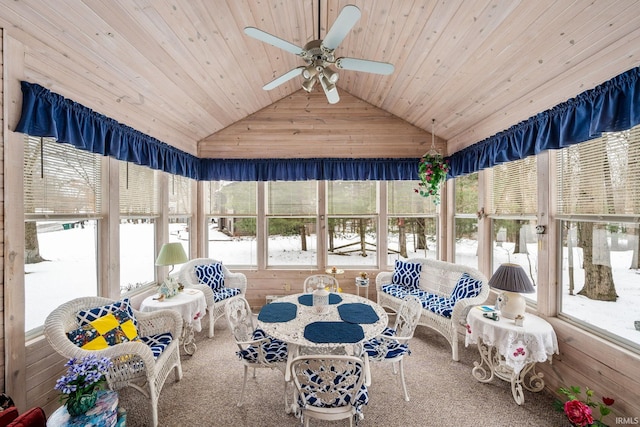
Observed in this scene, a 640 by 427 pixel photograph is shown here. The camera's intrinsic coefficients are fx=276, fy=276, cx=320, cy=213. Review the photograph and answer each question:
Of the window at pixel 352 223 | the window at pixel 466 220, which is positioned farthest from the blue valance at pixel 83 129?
the window at pixel 466 220

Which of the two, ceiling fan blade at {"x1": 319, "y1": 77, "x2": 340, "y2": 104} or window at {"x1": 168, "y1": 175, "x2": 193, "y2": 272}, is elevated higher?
ceiling fan blade at {"x1": 319, "y1": 77, "x2": 340, "y2": 104}

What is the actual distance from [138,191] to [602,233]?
15.3 feet

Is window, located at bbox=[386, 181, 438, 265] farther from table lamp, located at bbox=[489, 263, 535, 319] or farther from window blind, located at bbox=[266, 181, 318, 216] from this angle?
table lamp, located at bbox=[489, 263, 535, 319]

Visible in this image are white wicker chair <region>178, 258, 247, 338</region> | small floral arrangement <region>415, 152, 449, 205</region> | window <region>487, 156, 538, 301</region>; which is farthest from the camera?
small floral arrangement <region>415, 152, 449, 205</region>

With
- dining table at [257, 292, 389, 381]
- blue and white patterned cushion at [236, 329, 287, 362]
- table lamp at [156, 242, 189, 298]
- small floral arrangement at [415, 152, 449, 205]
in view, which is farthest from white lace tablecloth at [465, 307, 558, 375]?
table lamp at [156, 242, 189, 298]

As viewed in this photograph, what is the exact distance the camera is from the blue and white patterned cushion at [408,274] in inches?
163

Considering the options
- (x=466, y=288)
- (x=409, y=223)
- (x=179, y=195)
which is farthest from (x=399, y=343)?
(x=179, y=195)

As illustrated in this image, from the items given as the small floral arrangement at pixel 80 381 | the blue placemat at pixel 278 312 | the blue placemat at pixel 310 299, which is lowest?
the small floral arrangement at pixel 80 381

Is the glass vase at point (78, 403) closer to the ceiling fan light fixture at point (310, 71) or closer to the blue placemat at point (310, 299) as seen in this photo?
the blue placemat at point (310, 299)

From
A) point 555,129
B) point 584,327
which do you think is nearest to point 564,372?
point 584,327

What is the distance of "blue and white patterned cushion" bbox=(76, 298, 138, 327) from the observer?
2178 mm

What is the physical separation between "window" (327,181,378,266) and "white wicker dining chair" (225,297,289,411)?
250 centimetres

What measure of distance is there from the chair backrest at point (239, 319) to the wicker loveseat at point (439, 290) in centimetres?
208

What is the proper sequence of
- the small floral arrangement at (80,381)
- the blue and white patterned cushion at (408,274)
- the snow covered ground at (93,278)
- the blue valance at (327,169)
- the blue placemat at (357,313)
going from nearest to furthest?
the small floral arrangement at (80,381)
the snow covered ground at (93,278)
the blue placemat at (357,313)
the blue and white patterned cushion at (408,274)
the blue valance at (327,169)
